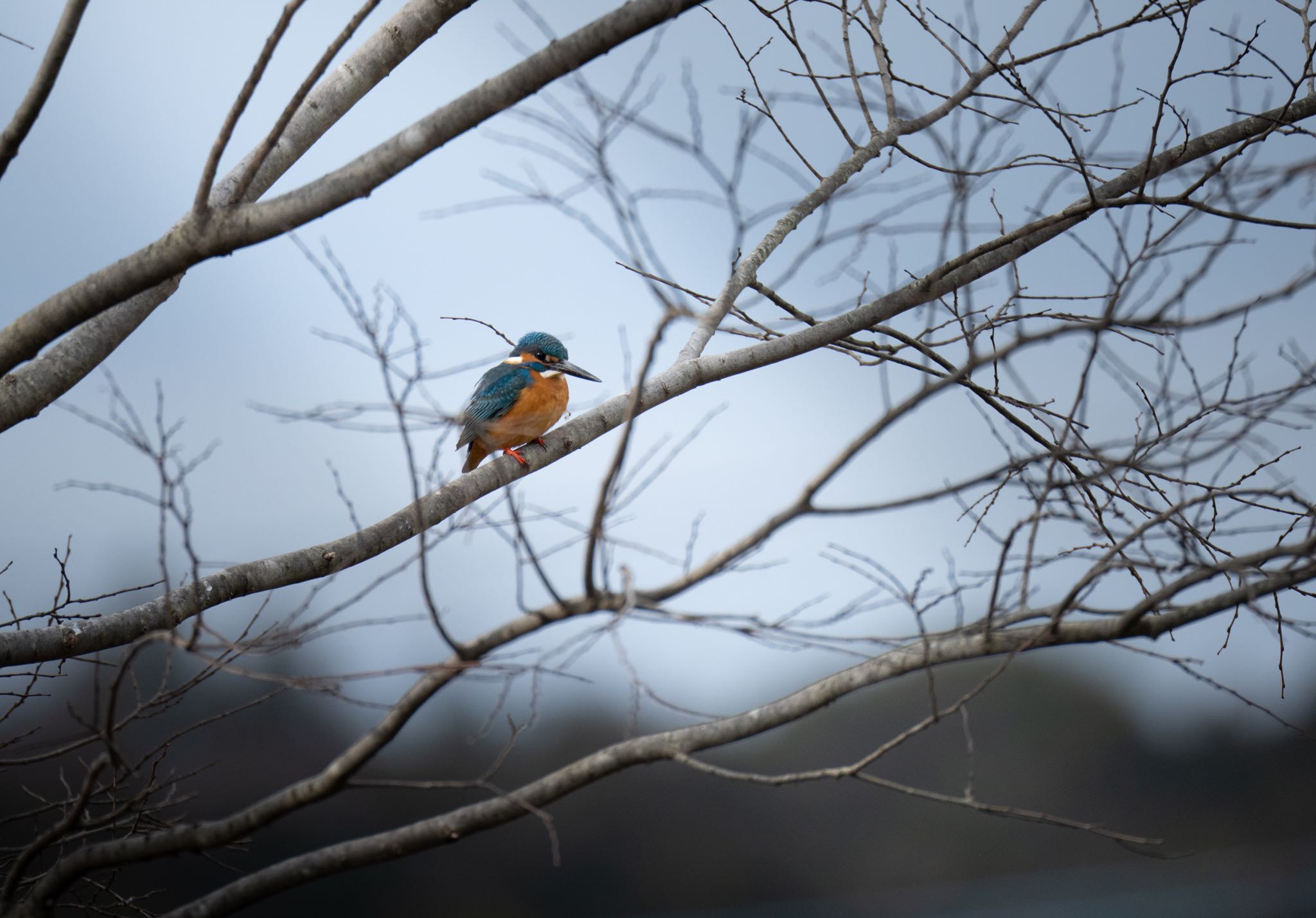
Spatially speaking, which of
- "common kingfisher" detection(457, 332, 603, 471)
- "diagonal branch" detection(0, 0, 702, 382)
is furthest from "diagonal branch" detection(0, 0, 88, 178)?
"common kingfisher" detection(457, 332, 603, 471)

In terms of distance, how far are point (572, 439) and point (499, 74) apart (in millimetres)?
1647

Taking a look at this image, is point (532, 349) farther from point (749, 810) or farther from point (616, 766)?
point (749, 810)

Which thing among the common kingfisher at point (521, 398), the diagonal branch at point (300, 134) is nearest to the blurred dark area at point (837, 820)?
the common kingfisher at point (521, 398)

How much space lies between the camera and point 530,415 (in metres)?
4.58

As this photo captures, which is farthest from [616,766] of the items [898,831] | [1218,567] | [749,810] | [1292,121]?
[898,831]

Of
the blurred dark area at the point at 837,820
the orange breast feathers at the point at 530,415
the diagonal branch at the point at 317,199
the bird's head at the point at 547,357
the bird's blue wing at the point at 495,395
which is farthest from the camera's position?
the blurred dark area at the point at 837,820

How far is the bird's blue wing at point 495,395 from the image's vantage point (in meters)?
4.72

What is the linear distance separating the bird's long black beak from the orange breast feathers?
0.19 meters

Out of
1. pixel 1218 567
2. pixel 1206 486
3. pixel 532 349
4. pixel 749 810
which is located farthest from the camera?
pixel 749 810

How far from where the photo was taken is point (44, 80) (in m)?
2.54

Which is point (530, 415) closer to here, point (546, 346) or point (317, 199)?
point (546, 346)

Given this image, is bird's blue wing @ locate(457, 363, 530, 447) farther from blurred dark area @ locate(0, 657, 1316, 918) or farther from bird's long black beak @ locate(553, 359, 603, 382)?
blurred dark area @ locate(0, 657, 1316, 918)

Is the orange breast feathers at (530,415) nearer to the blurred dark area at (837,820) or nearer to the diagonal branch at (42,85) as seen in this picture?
the diagonal branch at (42,85)

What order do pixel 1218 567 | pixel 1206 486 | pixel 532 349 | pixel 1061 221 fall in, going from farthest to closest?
pixel 532 349 → pixel 1061 221 → pixel 1206 486 → pixel 1218 567
